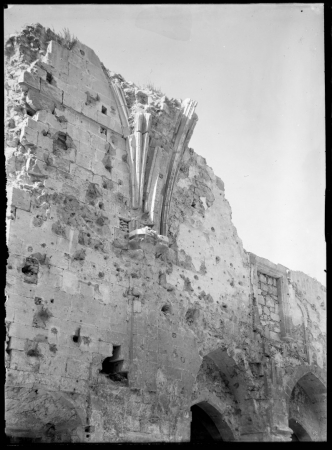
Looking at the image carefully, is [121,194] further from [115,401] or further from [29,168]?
[115,401]

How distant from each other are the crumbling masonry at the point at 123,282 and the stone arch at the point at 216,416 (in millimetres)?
22

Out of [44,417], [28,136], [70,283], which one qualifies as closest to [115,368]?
[44,417]

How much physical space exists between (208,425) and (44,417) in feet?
11.9

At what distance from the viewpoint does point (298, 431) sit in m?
11.7

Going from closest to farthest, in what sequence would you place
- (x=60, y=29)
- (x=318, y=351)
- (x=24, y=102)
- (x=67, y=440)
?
1. (x=67, y=440)
2. (x=24, y=102)
3. (x=60, y=29)
4. (x=318, y=351)

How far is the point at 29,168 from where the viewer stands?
27.1ft

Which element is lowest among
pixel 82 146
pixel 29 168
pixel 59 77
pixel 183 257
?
pixel 183 257

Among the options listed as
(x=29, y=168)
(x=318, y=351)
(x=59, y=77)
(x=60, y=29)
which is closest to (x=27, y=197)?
(x=29, y=168)

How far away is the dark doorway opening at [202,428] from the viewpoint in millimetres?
10531

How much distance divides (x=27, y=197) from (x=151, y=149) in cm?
246

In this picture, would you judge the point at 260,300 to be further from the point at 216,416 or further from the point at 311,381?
the point at 216,416

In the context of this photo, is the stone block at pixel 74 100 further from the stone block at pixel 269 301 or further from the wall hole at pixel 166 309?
the stone block at pixel 269 301

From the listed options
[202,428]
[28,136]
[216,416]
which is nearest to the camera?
[28,136]

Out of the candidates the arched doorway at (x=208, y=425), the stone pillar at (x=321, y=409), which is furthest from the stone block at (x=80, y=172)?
the stone pillar at (x=321, y=409)
